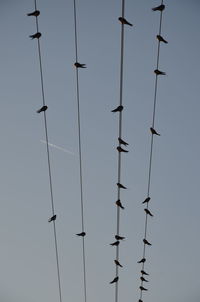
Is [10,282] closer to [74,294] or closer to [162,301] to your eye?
[74,294]

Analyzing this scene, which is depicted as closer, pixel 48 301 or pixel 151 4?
pixel 151 4

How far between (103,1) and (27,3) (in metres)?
3.04

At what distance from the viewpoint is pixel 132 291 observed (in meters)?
23.4

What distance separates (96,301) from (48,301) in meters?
3.25

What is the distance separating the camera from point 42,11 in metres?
14.7

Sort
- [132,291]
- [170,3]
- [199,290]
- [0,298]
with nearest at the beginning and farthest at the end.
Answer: [170,3]
[132,291]
[199,290]
[0,298]

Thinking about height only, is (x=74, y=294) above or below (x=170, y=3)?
below

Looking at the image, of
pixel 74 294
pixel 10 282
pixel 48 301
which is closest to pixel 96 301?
pixel 74 294

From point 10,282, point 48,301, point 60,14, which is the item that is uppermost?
point 60,14

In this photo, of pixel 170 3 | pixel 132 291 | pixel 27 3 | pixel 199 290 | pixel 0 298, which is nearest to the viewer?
pixel 170 3

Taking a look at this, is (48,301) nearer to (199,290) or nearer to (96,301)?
(96,301)

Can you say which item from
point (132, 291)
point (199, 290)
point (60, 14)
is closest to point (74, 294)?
point (132, 291)

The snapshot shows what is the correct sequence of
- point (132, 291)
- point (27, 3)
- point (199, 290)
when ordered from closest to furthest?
point (27, 3), point (132, 291), point (199, 290)

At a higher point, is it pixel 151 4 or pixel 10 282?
pixel 151 4
